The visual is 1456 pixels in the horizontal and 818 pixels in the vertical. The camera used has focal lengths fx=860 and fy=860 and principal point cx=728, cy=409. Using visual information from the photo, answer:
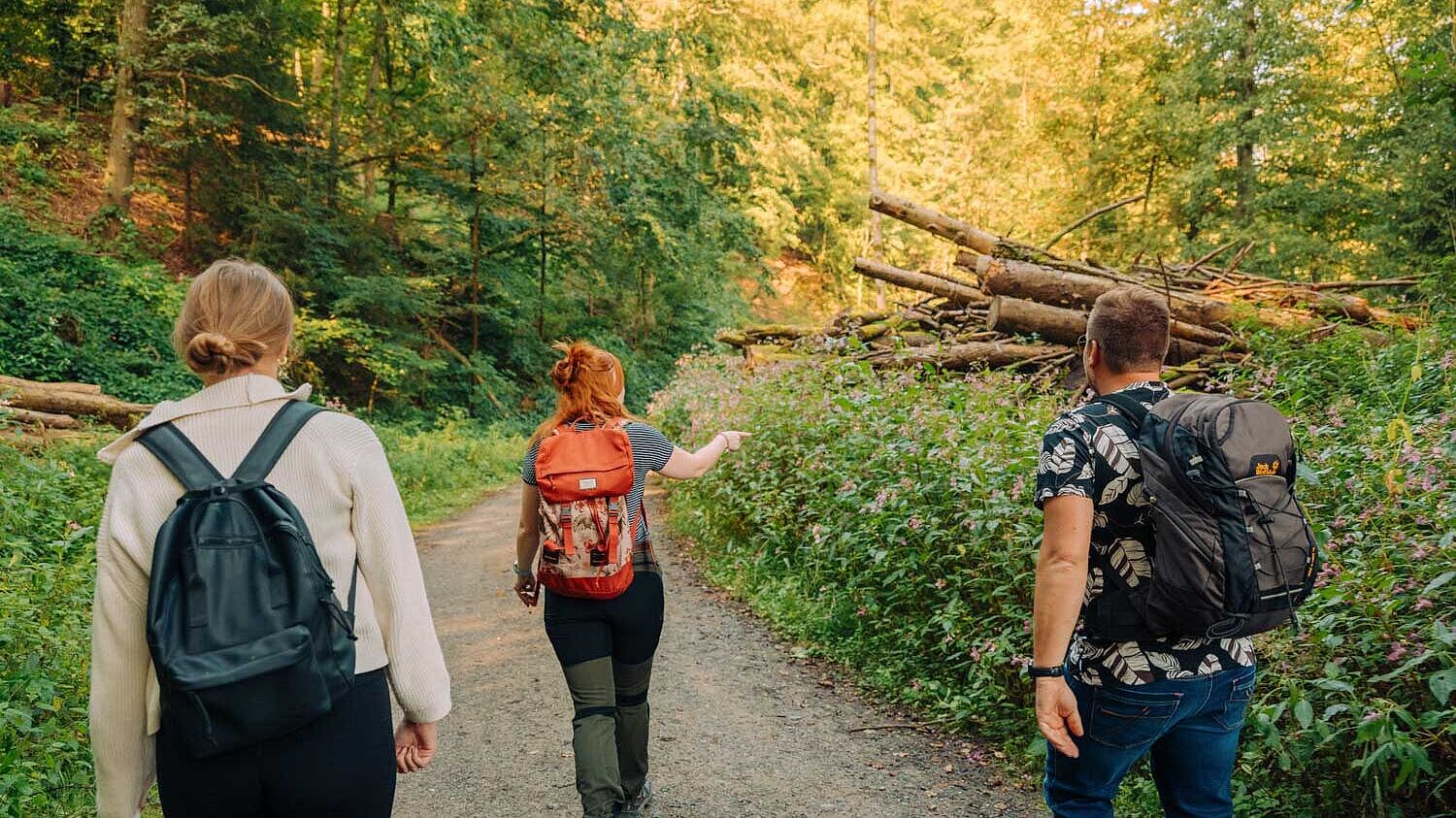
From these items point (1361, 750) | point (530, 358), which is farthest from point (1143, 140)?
point (1361, 750)

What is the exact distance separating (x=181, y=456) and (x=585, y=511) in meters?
1.64

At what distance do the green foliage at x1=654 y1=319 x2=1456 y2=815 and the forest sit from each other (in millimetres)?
30

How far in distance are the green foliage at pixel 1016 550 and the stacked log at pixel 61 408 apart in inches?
268

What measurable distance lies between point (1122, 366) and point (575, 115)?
18.4 metres

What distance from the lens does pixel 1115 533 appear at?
2.35 m

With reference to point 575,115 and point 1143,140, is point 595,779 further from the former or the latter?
point 1143,140

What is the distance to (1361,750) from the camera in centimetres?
304

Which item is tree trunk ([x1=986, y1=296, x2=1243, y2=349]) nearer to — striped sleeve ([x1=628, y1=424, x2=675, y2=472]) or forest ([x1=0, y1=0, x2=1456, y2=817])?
forest ([x1=0, y1=0, x2=1456, y2=817])

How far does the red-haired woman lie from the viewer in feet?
11.2

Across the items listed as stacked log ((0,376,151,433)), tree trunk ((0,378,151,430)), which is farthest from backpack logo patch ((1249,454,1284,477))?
tree trunk ((0,378,151,430))

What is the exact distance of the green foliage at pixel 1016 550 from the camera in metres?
2.97

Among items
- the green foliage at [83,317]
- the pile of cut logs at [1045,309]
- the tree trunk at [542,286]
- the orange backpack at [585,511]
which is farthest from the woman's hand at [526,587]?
the tree trunk at [542,286]

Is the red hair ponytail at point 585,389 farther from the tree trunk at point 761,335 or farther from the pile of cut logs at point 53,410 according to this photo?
the tree trunk at point 761,335

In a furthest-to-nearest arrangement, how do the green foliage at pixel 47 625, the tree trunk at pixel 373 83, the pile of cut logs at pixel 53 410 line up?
the tree trunk at pixel 373 83
the pile of cut logs at pixel 53 410
the green foliage at pixel 47 625
